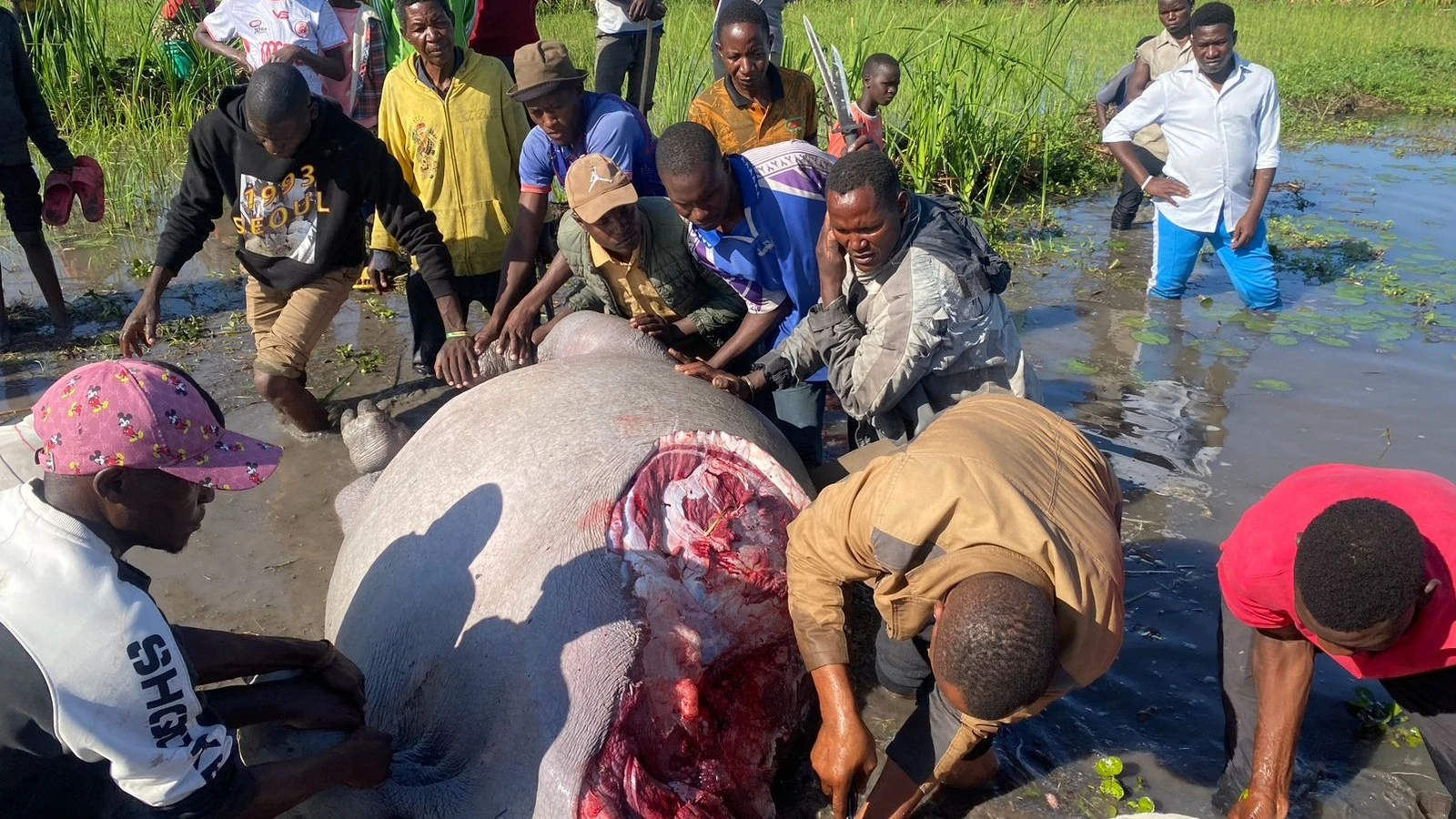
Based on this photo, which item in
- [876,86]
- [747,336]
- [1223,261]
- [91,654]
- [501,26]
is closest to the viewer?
[91,654]

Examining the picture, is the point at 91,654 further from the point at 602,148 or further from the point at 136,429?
the point at 602,148

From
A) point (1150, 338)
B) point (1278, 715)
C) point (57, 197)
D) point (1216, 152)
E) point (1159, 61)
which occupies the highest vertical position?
point (57, 197)

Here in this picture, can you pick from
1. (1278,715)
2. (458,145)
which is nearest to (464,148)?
(458,145)

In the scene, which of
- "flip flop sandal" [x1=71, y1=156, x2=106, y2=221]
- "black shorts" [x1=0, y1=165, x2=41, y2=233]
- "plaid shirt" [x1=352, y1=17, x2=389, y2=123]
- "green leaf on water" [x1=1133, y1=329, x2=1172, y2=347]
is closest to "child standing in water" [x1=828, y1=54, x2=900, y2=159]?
"green leaf on water" [x1=1133, y1=329, x2=1172, y2=347]

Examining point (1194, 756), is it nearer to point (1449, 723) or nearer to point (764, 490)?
point (1449, 723)

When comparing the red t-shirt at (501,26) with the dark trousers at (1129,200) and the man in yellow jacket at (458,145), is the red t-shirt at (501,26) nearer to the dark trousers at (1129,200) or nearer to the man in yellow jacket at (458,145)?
the man in yellow jacket at (458,145)

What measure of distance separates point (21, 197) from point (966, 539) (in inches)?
237

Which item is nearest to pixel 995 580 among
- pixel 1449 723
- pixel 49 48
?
pixel 1449 723

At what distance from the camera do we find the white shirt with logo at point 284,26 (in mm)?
6207

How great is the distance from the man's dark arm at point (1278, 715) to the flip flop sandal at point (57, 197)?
6372 mm

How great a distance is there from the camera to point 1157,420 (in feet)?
17.7

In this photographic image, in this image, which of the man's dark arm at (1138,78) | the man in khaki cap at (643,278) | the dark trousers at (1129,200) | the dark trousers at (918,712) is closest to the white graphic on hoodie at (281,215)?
the man in khaki cap at (643,278)

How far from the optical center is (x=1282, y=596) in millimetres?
2607

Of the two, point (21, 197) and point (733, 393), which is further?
point (21, 197)
